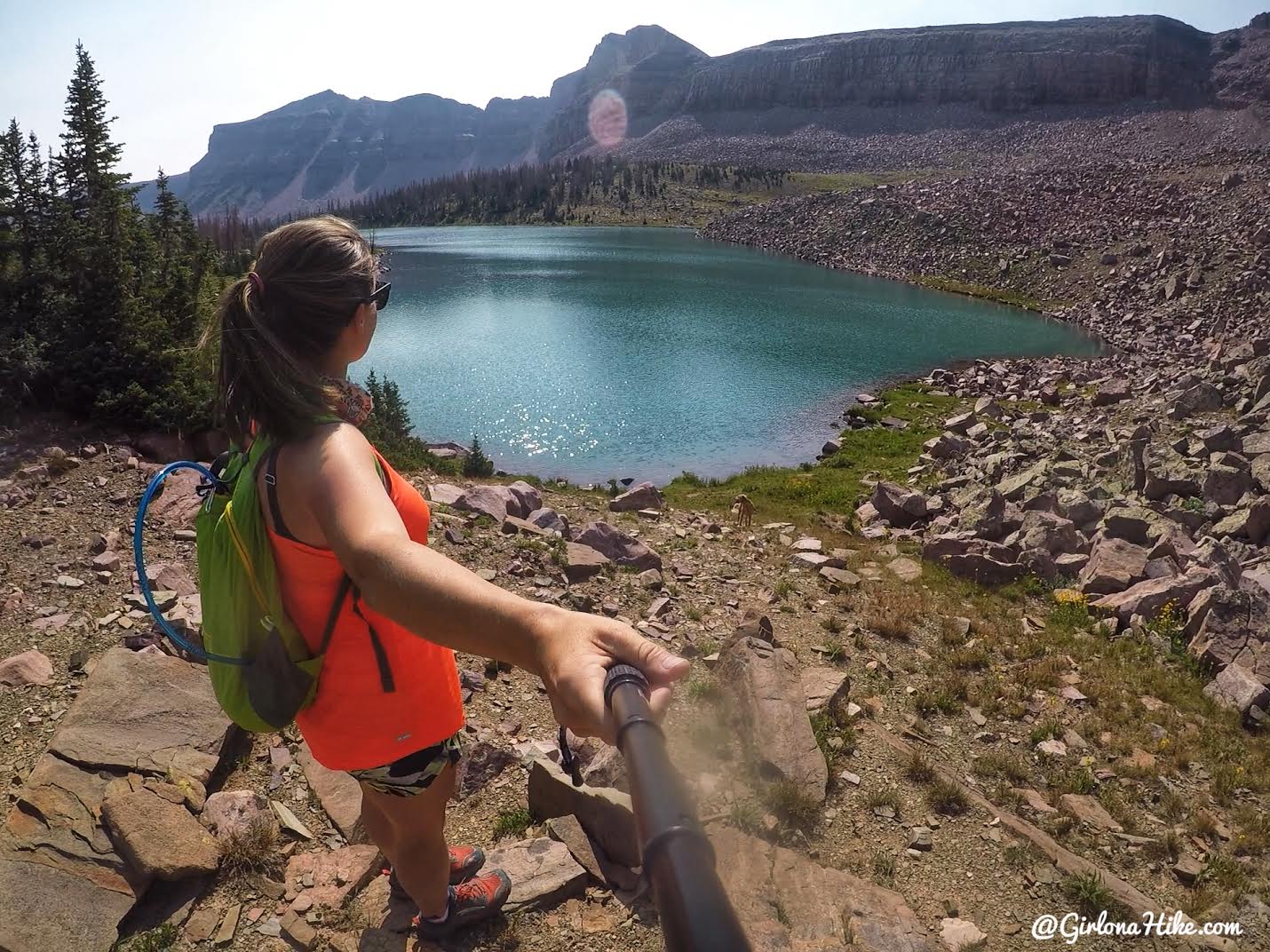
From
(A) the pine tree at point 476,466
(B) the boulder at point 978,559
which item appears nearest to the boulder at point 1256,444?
(B) the boulder at point 978,559

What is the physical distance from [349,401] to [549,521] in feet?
37.6

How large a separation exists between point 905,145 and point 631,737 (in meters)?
229

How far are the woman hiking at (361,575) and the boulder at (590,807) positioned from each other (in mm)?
1765

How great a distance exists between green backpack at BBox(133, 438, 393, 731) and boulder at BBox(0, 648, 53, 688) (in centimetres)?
537

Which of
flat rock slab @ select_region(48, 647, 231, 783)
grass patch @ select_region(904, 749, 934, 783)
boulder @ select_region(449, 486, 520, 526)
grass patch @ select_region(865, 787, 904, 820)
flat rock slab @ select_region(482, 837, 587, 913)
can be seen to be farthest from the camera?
boulder @ select_region(449, 486, 520, 526)

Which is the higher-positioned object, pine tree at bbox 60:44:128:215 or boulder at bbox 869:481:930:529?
pine tree at bbox 60:44:128:215

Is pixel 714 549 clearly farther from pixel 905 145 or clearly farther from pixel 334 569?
pixel 905 145

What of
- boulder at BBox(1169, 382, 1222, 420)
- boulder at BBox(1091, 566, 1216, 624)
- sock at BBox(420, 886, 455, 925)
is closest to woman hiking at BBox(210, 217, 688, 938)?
sock at BBox(420, 886, 455, 925)

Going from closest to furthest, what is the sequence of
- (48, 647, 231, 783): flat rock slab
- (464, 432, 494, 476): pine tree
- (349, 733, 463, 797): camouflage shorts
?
(349, 733, 463, 797): camouflage shorts < (48, 647, 231, 783): flat rock slab < (464, 432, 494, 476): pine tree

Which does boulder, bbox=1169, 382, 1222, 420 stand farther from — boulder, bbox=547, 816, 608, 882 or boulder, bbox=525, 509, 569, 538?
boulder, bbox=547, 816, 608, 882

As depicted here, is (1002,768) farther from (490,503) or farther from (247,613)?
(490,503)

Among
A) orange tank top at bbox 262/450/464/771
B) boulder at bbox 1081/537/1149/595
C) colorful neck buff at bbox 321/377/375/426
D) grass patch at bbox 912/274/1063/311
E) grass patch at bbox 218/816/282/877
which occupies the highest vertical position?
grass patch at bbox 912/274/1063/311

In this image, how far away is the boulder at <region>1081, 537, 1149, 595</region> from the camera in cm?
1194

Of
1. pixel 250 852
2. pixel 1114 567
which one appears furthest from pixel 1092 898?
pixel 1114 567
